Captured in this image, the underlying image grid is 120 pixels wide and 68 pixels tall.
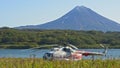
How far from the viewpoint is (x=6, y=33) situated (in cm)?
15588

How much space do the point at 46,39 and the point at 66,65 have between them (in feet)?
423

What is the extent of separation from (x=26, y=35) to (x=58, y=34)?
10.6m

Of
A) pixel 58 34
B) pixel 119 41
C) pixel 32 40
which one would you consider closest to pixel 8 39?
pixel 32 40

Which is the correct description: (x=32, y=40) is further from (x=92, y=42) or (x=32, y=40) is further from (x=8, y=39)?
(x=92, y=42)

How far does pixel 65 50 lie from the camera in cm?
2573

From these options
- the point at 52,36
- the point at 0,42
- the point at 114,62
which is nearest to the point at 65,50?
the point at 114,62

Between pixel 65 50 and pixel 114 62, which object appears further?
pixel 65 50

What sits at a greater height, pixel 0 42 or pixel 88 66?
pixel 88 66

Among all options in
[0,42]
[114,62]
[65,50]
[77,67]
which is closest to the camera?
[77,67]

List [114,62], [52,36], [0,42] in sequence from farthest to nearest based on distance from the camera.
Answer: [52,36]
[0,42]
[114,62]

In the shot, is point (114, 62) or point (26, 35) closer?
point (114, 62)

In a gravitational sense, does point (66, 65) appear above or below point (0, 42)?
above

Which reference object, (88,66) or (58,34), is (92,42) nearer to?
(58,34)

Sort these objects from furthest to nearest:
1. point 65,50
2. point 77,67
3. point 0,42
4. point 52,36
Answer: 1. point 52,36
2. point 0,42
3. point 65,50
4. point 77,67
